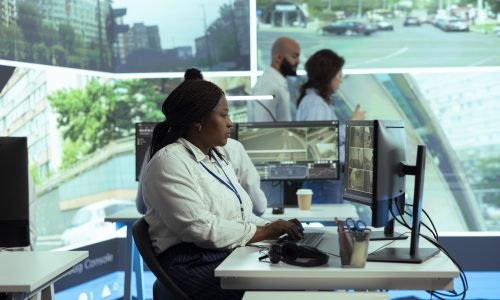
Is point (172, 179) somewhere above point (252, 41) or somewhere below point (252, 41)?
below

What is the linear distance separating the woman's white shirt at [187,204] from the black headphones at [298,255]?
327 millimetres

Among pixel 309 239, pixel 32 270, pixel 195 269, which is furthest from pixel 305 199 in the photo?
pixel 32 270

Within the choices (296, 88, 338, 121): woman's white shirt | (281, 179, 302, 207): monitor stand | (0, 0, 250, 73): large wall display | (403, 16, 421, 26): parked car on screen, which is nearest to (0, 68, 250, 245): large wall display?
(0, 0, 250, 73): large wall display

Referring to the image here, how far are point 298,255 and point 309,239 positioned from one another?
0.45 metres

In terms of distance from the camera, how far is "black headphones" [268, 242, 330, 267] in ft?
7.95

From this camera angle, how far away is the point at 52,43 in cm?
545

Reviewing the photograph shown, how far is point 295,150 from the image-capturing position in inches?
190

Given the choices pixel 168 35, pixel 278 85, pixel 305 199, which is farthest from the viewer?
pixel 168 35

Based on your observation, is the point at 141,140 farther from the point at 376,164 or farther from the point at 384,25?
the point at 376,164

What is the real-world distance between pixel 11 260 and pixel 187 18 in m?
3.98

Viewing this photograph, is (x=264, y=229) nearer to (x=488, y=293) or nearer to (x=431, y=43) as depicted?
(x=488, y=293)

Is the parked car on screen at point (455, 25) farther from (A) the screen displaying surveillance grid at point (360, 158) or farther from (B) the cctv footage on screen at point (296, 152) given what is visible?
(A) the screen displaying surveillance grid at point (360, 158)

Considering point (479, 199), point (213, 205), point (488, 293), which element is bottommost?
point (488, 293)

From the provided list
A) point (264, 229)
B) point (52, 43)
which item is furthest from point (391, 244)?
point (52, 43)
